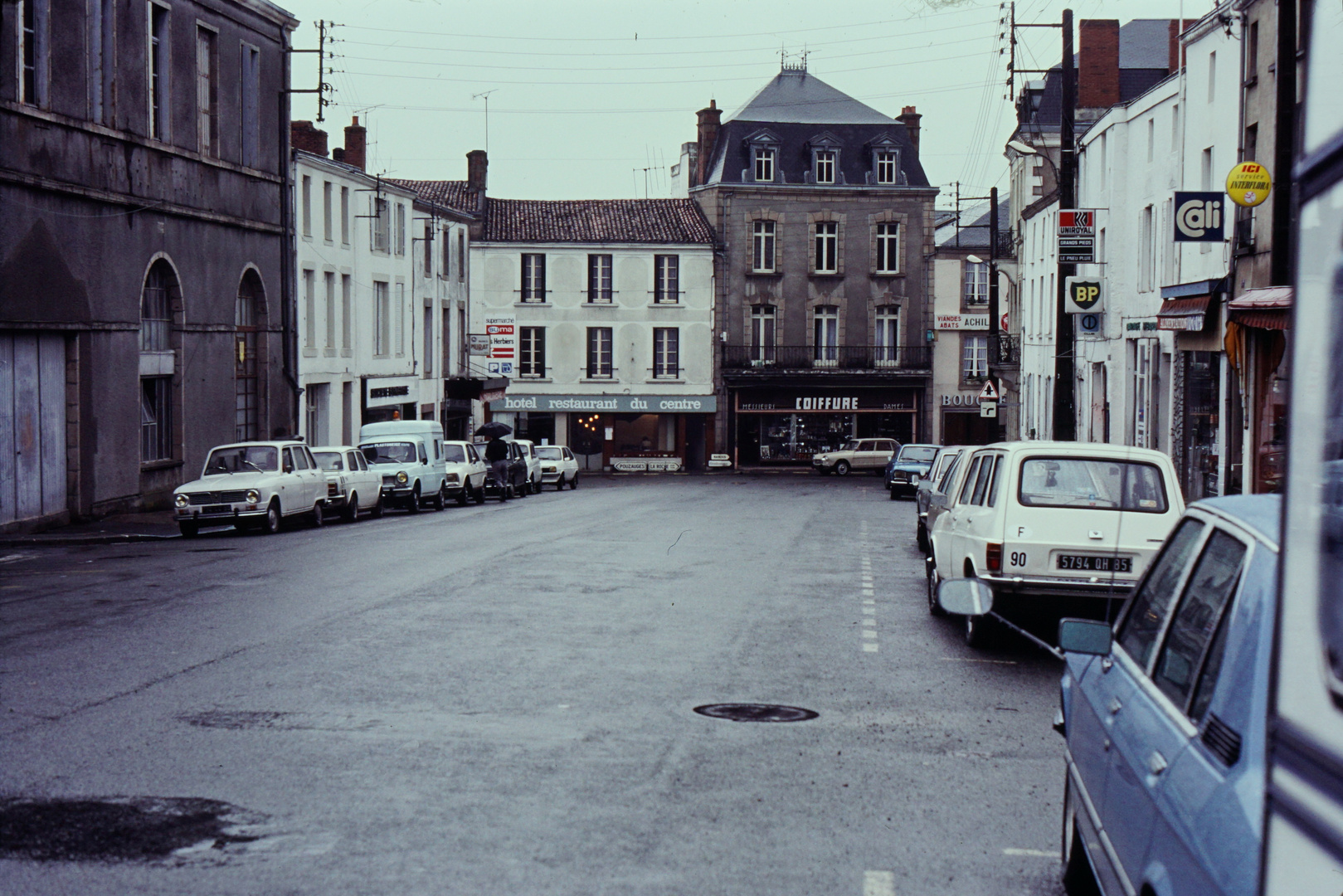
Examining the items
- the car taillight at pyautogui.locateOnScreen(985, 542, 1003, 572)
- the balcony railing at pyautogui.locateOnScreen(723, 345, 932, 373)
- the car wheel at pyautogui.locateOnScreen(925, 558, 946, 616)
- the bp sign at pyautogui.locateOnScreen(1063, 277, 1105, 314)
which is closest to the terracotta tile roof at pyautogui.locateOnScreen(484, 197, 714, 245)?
the balcony railing at pyautogui.locateOnScreen(723, 345, 932, 373)

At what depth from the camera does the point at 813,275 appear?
226ft

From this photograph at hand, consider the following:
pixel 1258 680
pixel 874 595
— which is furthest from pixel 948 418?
pixel 1258 680

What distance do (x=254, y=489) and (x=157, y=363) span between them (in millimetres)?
7355

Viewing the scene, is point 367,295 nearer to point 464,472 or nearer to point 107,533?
point 464,472

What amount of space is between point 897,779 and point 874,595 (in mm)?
8527

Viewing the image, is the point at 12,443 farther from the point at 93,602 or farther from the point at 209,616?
the point at 209,616

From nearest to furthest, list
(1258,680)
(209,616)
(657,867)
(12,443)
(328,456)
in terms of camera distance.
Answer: (1258,680) → (657,867) → (209,616) → (12,443) → (328,456)

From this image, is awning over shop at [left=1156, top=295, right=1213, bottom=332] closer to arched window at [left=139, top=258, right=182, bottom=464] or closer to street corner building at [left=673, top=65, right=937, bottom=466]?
arched window at [left=139, top=258, right=182, bottom=464]

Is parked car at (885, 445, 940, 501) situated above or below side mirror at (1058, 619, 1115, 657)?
below

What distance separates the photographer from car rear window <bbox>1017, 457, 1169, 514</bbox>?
1233 cm

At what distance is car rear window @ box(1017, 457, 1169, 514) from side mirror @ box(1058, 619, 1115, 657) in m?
7.35

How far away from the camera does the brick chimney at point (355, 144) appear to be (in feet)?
179

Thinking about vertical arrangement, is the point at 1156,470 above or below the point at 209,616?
above

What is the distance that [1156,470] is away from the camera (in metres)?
12.5
